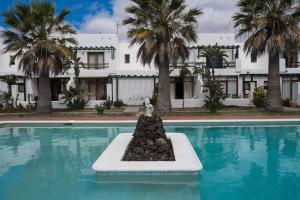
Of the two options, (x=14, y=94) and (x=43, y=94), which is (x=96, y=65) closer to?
(x=14, y=94)

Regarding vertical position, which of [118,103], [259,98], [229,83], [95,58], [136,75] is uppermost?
[95,58]

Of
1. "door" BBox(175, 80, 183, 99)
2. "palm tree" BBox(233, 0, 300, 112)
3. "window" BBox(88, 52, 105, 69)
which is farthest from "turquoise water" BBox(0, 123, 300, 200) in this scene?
"window" BBox(88, 52, 105, 69)

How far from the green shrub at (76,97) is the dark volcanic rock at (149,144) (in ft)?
53.9

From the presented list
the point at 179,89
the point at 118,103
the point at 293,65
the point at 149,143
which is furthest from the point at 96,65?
the point at 149,143

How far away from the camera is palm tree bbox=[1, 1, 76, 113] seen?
63.6ft

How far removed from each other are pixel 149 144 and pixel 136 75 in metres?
20.1

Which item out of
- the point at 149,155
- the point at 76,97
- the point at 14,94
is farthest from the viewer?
the point at 14,94

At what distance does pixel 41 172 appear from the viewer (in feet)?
26.0

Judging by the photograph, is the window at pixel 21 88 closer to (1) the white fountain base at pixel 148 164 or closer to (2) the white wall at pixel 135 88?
(2) the white wall at pixel 135 88

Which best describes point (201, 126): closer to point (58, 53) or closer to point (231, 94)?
point (58, 53)

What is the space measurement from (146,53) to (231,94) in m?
13.0

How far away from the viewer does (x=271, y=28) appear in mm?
19375

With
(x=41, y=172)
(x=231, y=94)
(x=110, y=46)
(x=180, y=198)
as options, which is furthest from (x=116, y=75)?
(x=180, y=198)

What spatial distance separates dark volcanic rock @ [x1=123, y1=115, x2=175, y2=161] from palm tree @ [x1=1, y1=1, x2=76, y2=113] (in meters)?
12.8
